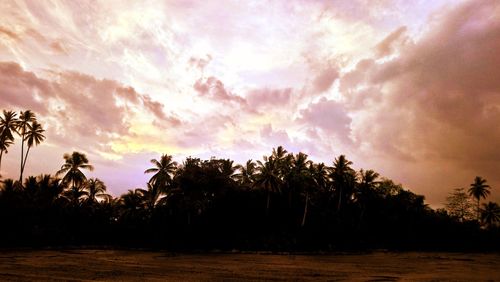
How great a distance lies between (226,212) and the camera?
58281mm

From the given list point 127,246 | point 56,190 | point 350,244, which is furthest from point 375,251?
point 56,190

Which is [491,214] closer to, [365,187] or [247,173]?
[365,187]

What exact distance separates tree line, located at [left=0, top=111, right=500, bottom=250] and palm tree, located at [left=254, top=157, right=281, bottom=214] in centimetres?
16

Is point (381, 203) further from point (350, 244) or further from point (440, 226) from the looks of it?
point (350, 244)

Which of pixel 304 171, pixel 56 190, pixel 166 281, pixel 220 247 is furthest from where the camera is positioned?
pixel 304 171

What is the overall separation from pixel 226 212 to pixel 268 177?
8.81m

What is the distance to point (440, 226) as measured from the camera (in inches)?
2694

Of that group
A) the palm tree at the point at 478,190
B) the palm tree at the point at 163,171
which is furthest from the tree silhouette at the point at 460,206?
the palm tree at the point at 163,171

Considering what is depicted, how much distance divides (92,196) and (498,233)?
74118mm

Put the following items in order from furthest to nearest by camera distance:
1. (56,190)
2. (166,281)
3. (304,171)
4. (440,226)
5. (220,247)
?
(440,226)
(304,171)
(56,190)
(220,247)
(166,281)

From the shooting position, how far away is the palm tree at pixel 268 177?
5641 centimetres

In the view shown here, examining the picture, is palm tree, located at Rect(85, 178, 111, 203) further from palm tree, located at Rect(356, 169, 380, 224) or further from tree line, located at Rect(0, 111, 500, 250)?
palm tree, located at Rect(356, 169, 380, 224)

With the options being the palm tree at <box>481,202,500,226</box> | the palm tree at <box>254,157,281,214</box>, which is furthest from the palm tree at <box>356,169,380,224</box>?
the palm tree at <box>481,202,500,226</box>

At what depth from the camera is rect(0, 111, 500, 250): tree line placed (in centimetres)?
5034
